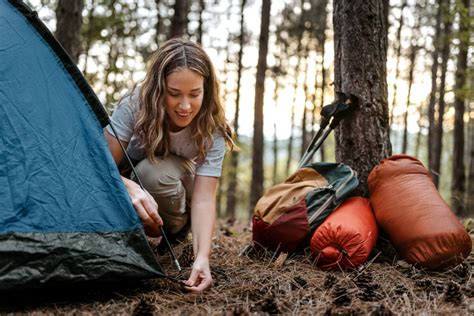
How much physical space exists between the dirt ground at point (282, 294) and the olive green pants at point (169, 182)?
30 centimetres

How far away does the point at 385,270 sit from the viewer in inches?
104

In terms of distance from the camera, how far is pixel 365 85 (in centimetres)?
328

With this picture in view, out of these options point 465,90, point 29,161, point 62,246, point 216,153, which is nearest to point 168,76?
point 216,153

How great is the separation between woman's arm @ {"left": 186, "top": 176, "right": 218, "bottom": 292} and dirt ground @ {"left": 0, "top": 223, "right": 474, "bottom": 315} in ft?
0.24

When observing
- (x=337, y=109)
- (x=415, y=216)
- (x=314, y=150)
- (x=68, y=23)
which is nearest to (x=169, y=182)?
(x=314, y=150)

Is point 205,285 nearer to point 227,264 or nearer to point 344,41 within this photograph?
point 227,264

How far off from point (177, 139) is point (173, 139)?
0.02 meters

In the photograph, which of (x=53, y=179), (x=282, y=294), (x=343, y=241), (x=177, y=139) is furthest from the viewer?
(x=177, y=139)

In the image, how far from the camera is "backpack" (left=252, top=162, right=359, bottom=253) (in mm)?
2836

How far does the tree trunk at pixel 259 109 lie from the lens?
7.89 metres

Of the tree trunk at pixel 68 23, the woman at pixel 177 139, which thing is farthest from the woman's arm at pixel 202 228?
the tree trunk at pixel 68 23

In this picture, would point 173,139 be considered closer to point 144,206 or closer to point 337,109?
point 144,206

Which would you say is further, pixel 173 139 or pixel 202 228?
pixel 173 139

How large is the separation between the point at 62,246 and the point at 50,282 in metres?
0.16
